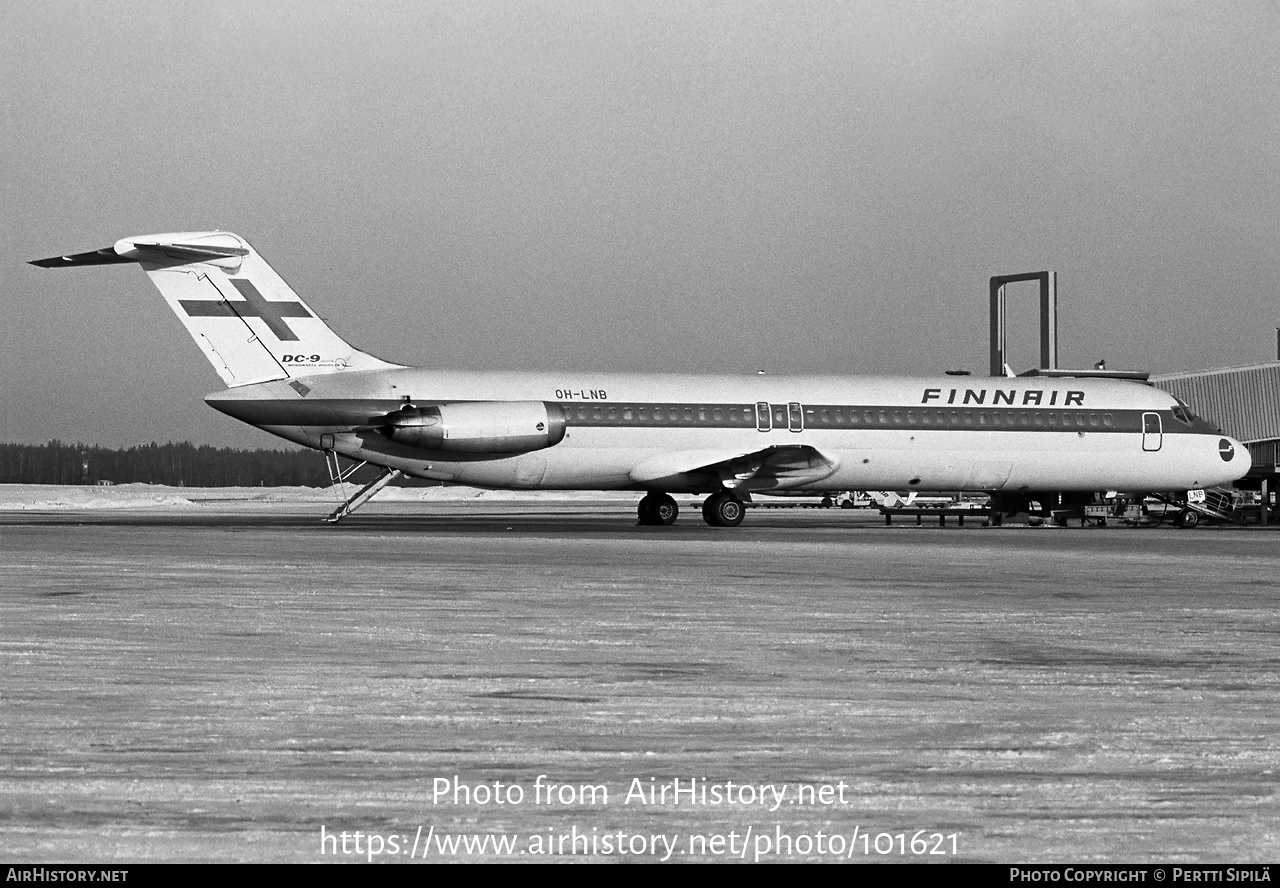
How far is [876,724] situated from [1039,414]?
1166 inches

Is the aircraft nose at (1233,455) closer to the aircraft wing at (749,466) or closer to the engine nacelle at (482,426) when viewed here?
the aircraft wing at (749,466)

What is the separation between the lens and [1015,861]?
4918 mm

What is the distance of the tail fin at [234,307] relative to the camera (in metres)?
29.6

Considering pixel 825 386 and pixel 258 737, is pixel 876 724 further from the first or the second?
pixel 825 386

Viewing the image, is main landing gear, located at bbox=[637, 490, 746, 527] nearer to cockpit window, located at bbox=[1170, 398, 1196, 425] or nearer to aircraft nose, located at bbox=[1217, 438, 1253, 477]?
cockpit window, located at bbox=[1170, 398, 1196, 425]

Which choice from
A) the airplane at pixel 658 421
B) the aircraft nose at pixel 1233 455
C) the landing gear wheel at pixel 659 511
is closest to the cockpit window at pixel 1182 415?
the airplane at pixel 658 421

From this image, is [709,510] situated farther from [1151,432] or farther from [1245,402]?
[1245,402]

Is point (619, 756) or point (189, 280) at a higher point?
point (189, 280)

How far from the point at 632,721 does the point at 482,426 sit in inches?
913

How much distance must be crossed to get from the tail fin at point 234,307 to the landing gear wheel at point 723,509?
9329mm

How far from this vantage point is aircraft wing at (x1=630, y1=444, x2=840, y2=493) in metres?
32.2

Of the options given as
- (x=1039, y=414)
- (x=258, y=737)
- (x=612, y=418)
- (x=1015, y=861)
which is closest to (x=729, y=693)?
(x=258, y=737)

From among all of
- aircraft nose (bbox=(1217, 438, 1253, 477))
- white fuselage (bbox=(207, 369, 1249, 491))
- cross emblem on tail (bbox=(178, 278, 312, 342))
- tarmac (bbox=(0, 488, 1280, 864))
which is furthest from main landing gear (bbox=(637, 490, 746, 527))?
tarmac (bbox=(0, 488, 1280, 864))


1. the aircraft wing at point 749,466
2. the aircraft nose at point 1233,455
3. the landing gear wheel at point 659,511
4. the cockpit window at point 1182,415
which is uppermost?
the cockpit window at point 1182,415
